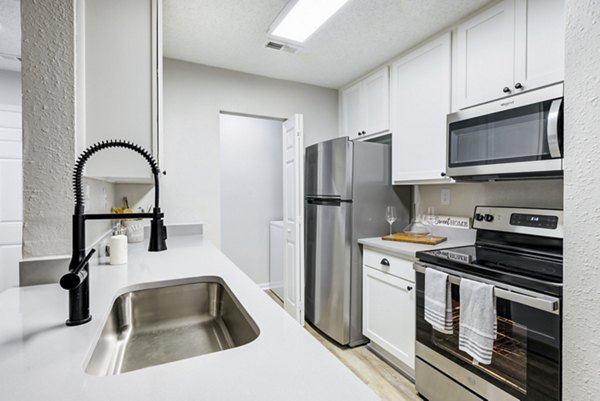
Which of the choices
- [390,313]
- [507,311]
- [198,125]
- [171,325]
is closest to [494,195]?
[507,311]

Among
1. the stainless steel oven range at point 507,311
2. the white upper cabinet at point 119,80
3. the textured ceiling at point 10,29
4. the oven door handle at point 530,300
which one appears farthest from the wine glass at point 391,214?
the textured ceiling at point 10,29

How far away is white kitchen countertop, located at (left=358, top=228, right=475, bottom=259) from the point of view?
1.88 m

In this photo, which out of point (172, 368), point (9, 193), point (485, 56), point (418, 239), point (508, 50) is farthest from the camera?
point (9, 193)

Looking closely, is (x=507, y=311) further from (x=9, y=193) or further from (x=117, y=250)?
(x=9, y=193)

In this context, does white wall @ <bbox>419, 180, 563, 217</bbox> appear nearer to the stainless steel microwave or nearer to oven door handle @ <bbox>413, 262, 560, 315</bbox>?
the stainless steel microwave

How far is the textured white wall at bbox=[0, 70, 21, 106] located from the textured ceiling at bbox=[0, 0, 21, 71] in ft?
0.28

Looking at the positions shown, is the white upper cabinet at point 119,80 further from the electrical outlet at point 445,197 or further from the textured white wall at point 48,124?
the electrical outlet at point 445,197

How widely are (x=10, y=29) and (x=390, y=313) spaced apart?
3.14 meters

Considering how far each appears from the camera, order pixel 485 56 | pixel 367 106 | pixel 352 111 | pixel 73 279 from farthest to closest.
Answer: pixel 352 111 < pixel 367 106 < pixel 485 56 < pixel 73 279

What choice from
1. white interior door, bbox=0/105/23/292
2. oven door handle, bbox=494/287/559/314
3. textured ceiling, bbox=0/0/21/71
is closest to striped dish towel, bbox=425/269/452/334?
oven door handle, bbox=494/287/559/314

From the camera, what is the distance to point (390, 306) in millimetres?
2037

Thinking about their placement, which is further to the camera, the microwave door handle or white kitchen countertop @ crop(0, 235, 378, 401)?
the microwave door handle

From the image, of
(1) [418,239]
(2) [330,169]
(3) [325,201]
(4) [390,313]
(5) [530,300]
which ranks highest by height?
(2) [330,169]

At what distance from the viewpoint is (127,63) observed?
4.54ft
